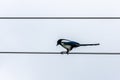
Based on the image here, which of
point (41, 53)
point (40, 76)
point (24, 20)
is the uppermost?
point (24, 20)

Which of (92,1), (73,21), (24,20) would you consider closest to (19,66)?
(24,20)

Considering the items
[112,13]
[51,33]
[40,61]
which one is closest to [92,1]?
[112,13]

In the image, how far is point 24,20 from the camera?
1190 millimetres

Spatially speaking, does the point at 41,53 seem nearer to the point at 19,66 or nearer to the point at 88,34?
the point at 19,66

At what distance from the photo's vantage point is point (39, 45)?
1.21m

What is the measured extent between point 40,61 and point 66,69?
12 centimetres

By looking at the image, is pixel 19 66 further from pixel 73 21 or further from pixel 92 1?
pixel 92 1

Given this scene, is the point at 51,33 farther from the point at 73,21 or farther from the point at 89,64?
the point at 89,64

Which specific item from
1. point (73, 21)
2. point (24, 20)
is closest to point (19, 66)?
point (24, 20)

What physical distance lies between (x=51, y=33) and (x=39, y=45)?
7 cm

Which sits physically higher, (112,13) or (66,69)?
(112,13)

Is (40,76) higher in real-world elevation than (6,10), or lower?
lower

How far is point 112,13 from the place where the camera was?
1170 mm

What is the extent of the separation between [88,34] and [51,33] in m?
0.16
